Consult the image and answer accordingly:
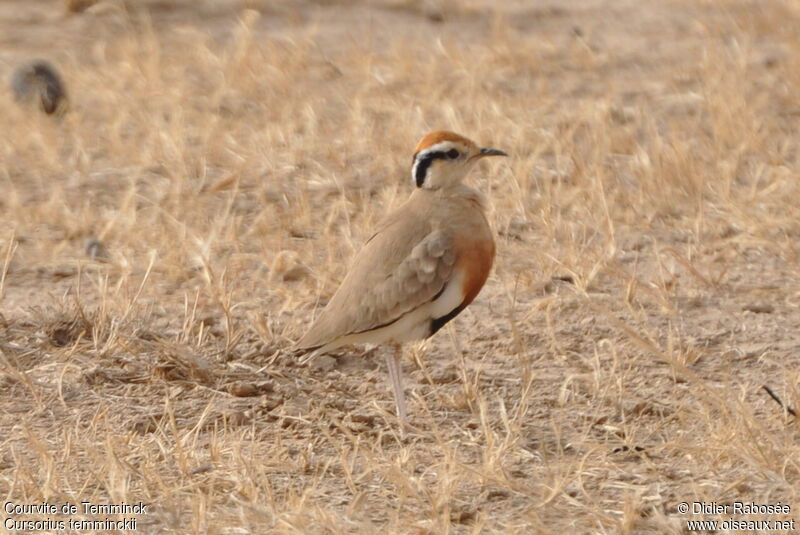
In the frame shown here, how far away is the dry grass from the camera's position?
4230mm

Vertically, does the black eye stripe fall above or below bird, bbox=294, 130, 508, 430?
above

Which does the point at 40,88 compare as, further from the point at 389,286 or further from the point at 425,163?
the point at 389,286

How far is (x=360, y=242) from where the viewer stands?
634cm

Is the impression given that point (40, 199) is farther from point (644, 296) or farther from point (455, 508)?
point (455, 508)

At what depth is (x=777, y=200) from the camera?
6.62 m

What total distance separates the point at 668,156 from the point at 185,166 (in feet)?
7.89

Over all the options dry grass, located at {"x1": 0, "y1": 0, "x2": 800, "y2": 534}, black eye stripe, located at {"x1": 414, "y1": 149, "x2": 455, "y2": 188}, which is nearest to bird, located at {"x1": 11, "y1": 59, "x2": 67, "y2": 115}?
dry grass, located at {"x1": 0, "y1": 0, "x2": 800, "y2": 534}

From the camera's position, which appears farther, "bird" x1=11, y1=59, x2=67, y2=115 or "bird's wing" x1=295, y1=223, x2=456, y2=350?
"bird" x1=11, y1=59, x2=67, y2=115

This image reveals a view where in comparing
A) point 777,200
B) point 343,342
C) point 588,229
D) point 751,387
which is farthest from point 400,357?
point 777,200

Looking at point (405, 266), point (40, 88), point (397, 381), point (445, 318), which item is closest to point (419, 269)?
point (405, 266)

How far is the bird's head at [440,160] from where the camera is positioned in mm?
4887

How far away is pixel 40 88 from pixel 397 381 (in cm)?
431

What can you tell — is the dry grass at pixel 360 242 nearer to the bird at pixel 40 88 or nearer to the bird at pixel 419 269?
the bird at pixel 40 88

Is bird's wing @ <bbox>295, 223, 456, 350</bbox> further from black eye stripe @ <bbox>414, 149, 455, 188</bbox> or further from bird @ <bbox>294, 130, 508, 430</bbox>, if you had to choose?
black eye stripe @ <bbox>414, 149, 455, 188</bbox>
